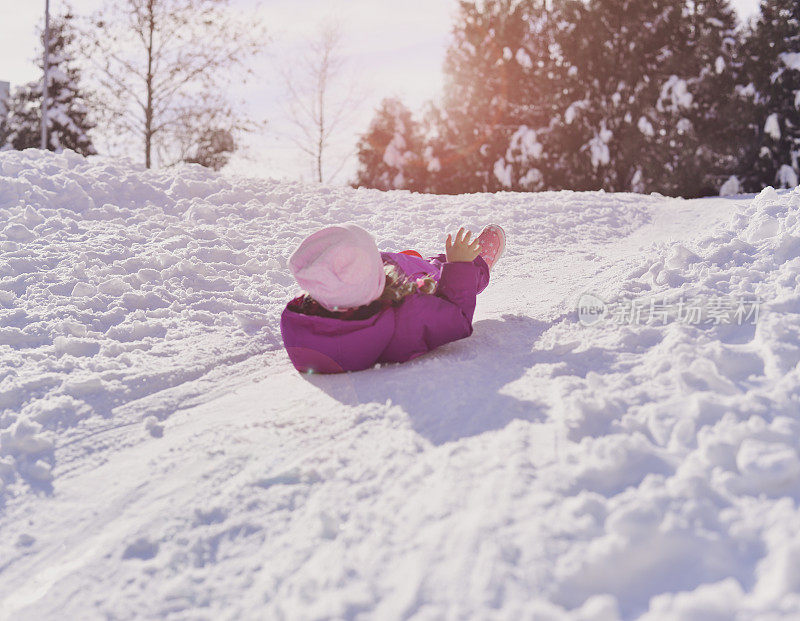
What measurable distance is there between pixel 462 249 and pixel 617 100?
39.0ft

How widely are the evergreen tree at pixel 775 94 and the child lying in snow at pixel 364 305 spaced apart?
10658 millimetres

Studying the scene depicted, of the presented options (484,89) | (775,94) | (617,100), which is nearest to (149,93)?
(484,89)

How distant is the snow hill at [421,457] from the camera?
1503 mm

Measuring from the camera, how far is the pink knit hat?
2672 mm

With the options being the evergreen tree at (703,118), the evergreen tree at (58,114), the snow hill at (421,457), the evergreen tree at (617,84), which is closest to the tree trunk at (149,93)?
the evergreen tree at (58,114)

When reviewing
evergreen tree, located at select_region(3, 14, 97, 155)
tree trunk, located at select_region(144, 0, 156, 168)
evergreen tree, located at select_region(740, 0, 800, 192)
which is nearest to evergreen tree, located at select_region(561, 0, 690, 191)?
evergreen tree, located at select_region(740, 0, 800, 192)

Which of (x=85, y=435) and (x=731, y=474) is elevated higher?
(x=731, y=474)

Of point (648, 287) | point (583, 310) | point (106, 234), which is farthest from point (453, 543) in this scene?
point (106, 234)

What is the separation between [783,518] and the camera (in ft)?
5.08

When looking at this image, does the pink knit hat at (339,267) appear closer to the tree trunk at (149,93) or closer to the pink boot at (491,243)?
the pink boot at (491,243)

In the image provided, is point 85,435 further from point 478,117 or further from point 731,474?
point 478,117

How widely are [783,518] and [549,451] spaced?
602 mm

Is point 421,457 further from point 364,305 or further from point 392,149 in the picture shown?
point 392,149

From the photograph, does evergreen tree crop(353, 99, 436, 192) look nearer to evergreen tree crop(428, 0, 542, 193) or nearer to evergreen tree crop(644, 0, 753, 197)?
evergreen tree crop(428, 0, 542, 193)
